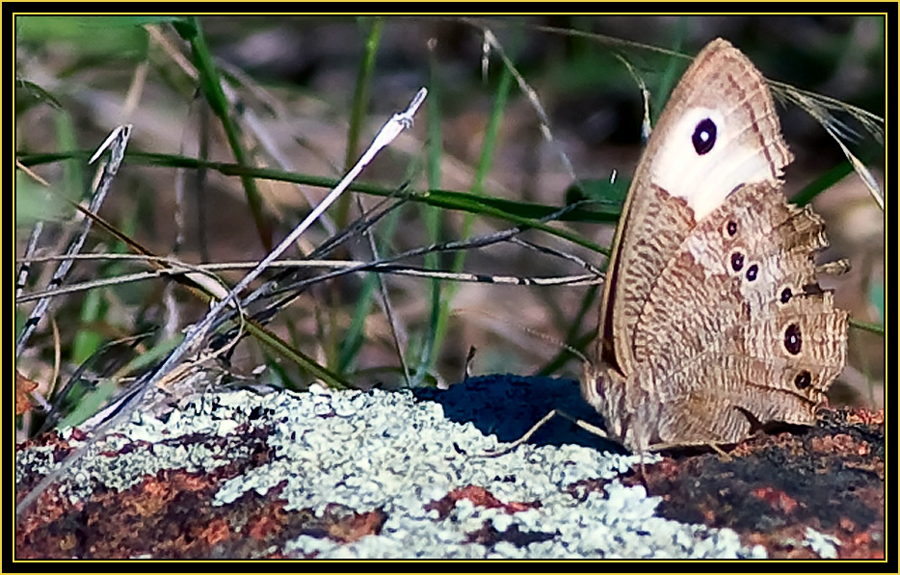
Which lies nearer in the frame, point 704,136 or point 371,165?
point 704,136

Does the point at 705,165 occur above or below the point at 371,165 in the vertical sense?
below

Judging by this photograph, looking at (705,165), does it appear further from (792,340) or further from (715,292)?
(792,340)

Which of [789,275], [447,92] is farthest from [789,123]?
[789,275]

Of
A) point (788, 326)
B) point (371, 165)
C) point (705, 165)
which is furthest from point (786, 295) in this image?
point (371, 165)

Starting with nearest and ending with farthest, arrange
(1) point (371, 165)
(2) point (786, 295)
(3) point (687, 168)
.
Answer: (3) point (687, 168), (2) point (786, 295), (1) point (371, 165)

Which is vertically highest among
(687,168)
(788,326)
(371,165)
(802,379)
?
(371,165)

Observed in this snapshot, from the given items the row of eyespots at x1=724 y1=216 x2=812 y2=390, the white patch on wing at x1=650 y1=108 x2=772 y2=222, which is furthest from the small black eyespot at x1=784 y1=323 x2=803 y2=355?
the white patch on wing at x1=650 y1=108 x2=772 y2=222

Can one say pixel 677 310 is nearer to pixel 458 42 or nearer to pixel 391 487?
pixel 391 487

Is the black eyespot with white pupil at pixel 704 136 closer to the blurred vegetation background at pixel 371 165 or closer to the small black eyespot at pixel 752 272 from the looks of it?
the small black eyespot at pixel 752 272
